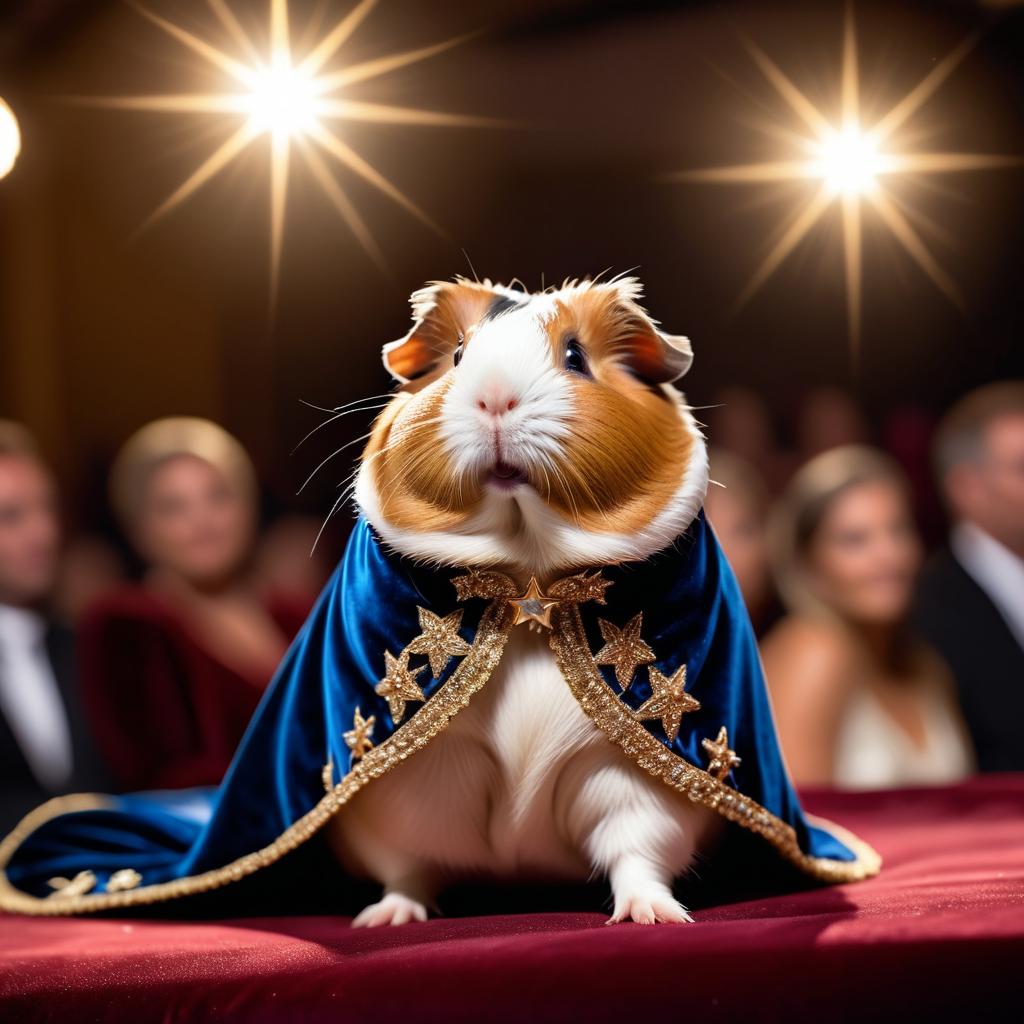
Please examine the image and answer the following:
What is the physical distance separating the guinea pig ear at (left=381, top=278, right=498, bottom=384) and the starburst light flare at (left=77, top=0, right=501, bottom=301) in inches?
40.8

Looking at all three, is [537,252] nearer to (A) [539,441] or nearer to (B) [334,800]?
(A) [539,441]

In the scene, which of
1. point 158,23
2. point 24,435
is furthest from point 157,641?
point 158,23

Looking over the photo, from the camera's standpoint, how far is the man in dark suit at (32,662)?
2654 mm

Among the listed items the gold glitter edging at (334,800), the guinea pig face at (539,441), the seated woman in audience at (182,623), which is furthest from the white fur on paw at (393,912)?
the seated woman in audience at (182,623)

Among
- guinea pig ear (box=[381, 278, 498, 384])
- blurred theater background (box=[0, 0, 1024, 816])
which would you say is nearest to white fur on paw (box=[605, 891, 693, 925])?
guinea pig ear (box=[381, 278, 498, 384])

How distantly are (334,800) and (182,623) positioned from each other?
146 cm

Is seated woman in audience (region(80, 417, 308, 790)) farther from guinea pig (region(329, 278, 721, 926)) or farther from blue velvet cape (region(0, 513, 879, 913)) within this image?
guinea pig (region(329, 278, 721, 926))

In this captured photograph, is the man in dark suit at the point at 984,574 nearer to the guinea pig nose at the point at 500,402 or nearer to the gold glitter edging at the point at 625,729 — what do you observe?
the gold glitter edging at the point at 625,729

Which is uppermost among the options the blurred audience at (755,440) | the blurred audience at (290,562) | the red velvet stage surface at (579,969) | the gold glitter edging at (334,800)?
the blurred audience at (755,440)

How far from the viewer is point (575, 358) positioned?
120 cm

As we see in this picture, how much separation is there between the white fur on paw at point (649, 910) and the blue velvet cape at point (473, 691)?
0.39 ft

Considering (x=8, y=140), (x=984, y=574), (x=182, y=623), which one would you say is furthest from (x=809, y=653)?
(x=8, y=140)

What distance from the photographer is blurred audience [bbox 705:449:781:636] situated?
9.32 feet

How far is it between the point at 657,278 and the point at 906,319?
31.8 inches
